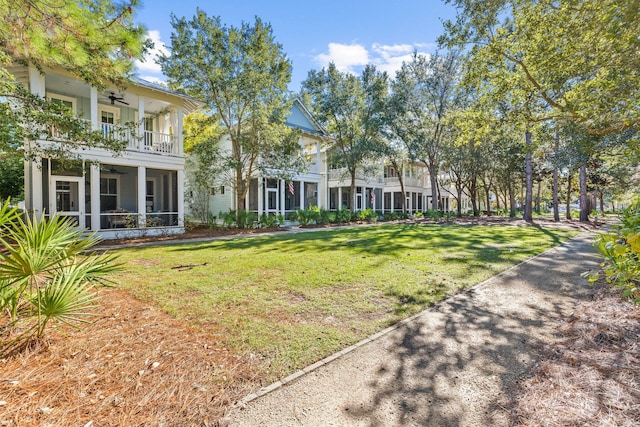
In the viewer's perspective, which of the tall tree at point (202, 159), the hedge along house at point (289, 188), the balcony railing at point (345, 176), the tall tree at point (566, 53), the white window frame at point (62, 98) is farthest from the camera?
the balcony railing at point (345, 176)

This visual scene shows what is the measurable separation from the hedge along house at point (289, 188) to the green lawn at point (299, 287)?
9.40 meters

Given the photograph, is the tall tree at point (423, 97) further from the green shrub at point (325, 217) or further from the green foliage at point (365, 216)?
the green shrub at point (325, 217)

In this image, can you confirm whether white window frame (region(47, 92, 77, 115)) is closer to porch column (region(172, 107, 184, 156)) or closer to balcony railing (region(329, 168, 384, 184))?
porch column (region(172, 107, 184, 156))

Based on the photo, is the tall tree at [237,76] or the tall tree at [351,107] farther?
the tall tree at [351,107]

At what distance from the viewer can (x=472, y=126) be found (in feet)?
35.5

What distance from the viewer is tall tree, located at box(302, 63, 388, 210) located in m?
19.6

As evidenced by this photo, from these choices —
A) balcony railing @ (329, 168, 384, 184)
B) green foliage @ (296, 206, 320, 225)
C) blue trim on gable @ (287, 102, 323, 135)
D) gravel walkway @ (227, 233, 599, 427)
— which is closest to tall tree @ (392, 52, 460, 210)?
balcony railing @ (329, 168, 384, 184)

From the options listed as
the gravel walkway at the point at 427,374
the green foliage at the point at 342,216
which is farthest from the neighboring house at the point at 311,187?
the gravel walkway at the point at 427,374

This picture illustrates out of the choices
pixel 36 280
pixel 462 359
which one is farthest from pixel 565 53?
pixel 36 280

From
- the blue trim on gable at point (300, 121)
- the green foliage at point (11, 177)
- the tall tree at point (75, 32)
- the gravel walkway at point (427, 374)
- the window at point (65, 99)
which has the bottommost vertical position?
the gravel walkway at point (427, 374)

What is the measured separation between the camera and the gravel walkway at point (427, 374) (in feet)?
6.97

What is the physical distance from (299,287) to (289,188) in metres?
14.9

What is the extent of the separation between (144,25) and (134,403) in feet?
17.2

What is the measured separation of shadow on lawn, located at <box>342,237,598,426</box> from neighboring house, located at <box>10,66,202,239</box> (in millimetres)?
10560
